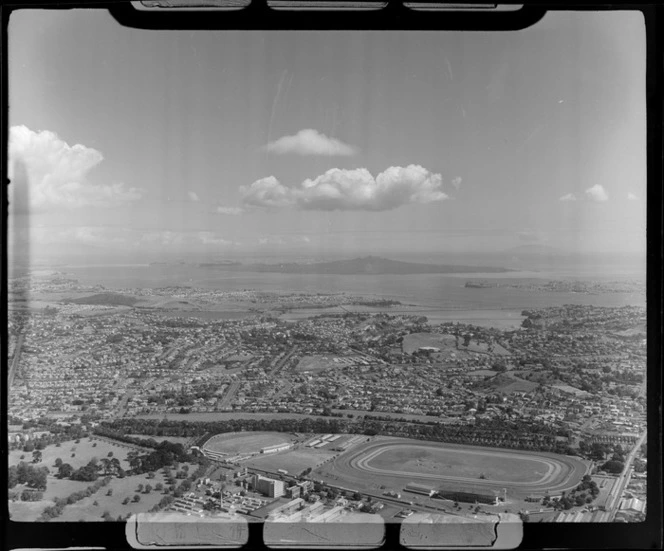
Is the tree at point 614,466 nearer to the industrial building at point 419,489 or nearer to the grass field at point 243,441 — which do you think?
the industrial building at point 419,489

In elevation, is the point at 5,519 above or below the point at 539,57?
below

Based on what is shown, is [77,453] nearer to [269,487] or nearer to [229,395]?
[229,395]

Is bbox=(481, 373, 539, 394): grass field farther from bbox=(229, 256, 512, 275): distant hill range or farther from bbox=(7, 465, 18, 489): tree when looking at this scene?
bbox=(7, 465, 18, 489): tree

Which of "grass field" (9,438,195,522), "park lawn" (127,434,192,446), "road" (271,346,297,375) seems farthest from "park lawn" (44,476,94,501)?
"road" (271,346,297,375)

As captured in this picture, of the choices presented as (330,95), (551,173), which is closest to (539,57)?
(551,173)

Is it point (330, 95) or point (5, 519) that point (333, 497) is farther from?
point (330, 95)

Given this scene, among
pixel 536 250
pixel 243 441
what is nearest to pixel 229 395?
pixel 243 441
